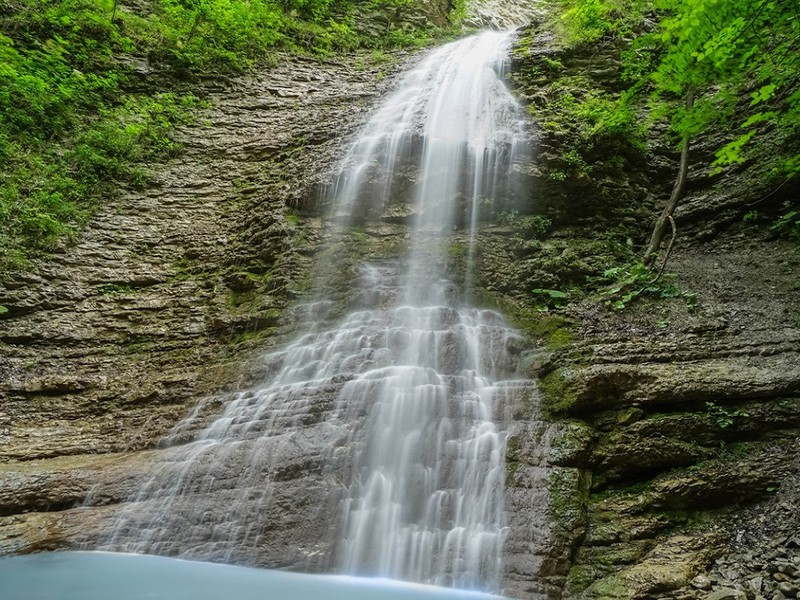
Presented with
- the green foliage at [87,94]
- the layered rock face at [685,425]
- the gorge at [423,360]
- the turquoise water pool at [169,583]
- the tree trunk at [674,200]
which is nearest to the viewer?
the turquoise water pool at [169,583]

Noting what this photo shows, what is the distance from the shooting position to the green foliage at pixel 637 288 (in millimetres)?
7445

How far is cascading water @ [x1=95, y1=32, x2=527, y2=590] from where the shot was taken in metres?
4.96

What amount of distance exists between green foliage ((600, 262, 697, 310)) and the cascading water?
1730 millimetres

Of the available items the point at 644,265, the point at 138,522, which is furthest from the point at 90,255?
the point at 644,265

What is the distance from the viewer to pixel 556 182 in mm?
9711

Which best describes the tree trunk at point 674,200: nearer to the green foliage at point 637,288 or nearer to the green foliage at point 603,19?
the green foliage at point 637,288

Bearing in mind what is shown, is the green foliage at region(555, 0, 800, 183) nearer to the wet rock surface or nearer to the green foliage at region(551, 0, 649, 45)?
the green foliage at region(551, 0, 649, 45)

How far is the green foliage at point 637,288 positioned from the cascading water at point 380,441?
5.67 feet

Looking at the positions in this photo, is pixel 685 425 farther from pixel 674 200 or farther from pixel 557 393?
pixel 674 200

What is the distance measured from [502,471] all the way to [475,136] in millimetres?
7841

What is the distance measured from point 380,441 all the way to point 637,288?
4.79 m

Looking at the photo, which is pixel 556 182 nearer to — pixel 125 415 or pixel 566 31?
pixel 566 31

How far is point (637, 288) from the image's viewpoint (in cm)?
781

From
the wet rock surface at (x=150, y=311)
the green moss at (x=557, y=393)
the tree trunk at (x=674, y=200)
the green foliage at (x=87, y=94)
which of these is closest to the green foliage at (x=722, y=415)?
the green moss at (x=557, y=393)
